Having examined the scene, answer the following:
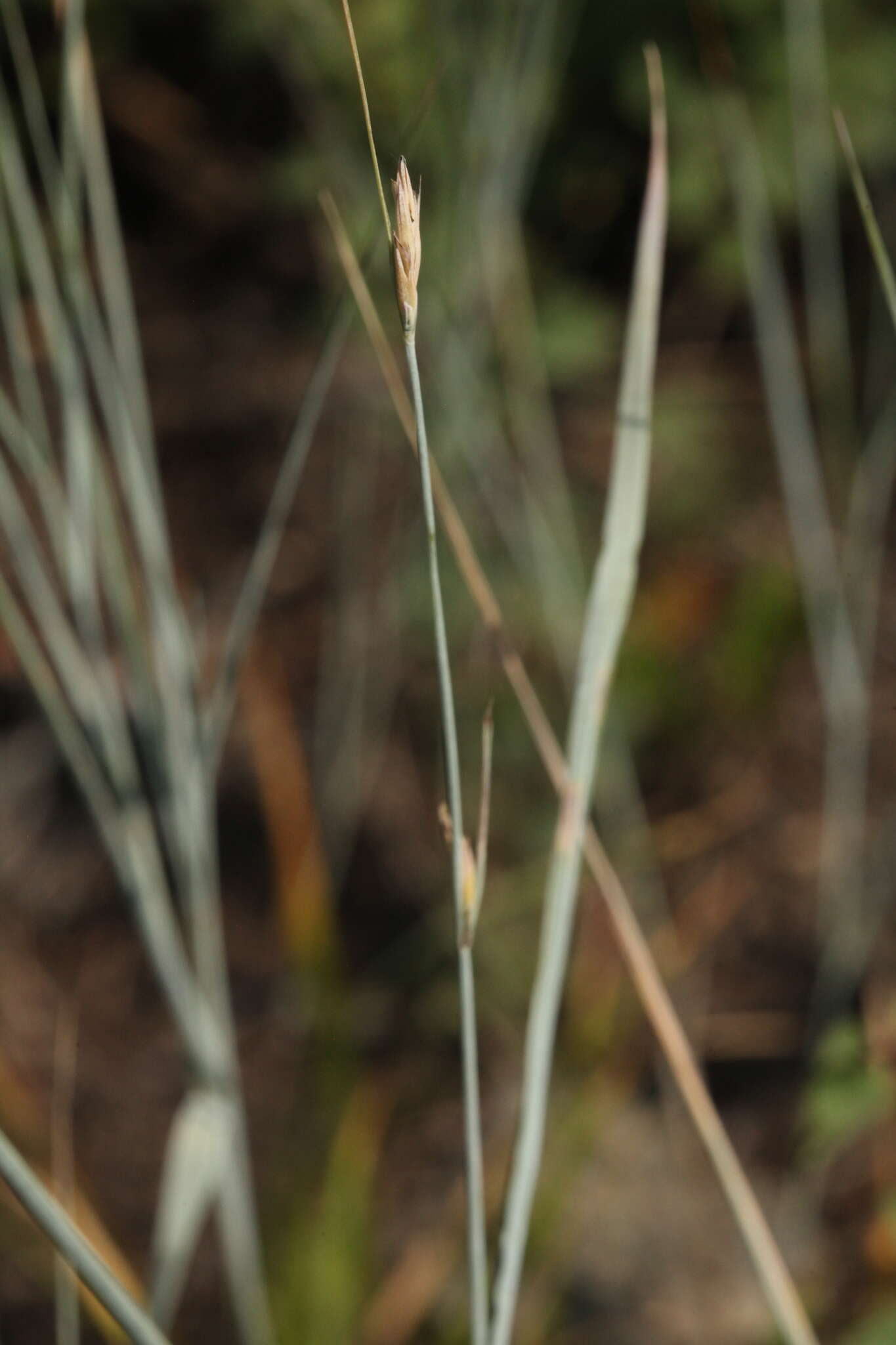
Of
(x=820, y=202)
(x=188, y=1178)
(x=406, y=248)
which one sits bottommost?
(x=188, y=1178)

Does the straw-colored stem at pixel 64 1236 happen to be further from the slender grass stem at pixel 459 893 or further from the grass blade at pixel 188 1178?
the grass blade at pixel 188 1178

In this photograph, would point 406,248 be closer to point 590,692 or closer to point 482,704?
point 590,692

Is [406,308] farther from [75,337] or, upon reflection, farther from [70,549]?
[75,337]

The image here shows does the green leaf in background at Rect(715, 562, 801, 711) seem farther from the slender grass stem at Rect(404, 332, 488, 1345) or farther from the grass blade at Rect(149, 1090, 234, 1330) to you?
the slender grass stem at Rect(404, 332, 488, 1345)

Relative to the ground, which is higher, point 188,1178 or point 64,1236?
point 64,1236

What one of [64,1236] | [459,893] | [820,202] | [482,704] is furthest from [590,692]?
[820,202]

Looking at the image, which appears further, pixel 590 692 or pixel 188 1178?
pixel 188 1178

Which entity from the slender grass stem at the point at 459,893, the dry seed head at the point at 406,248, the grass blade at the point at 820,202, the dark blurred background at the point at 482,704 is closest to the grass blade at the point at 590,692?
the slender grass stem at the point at 459,893
